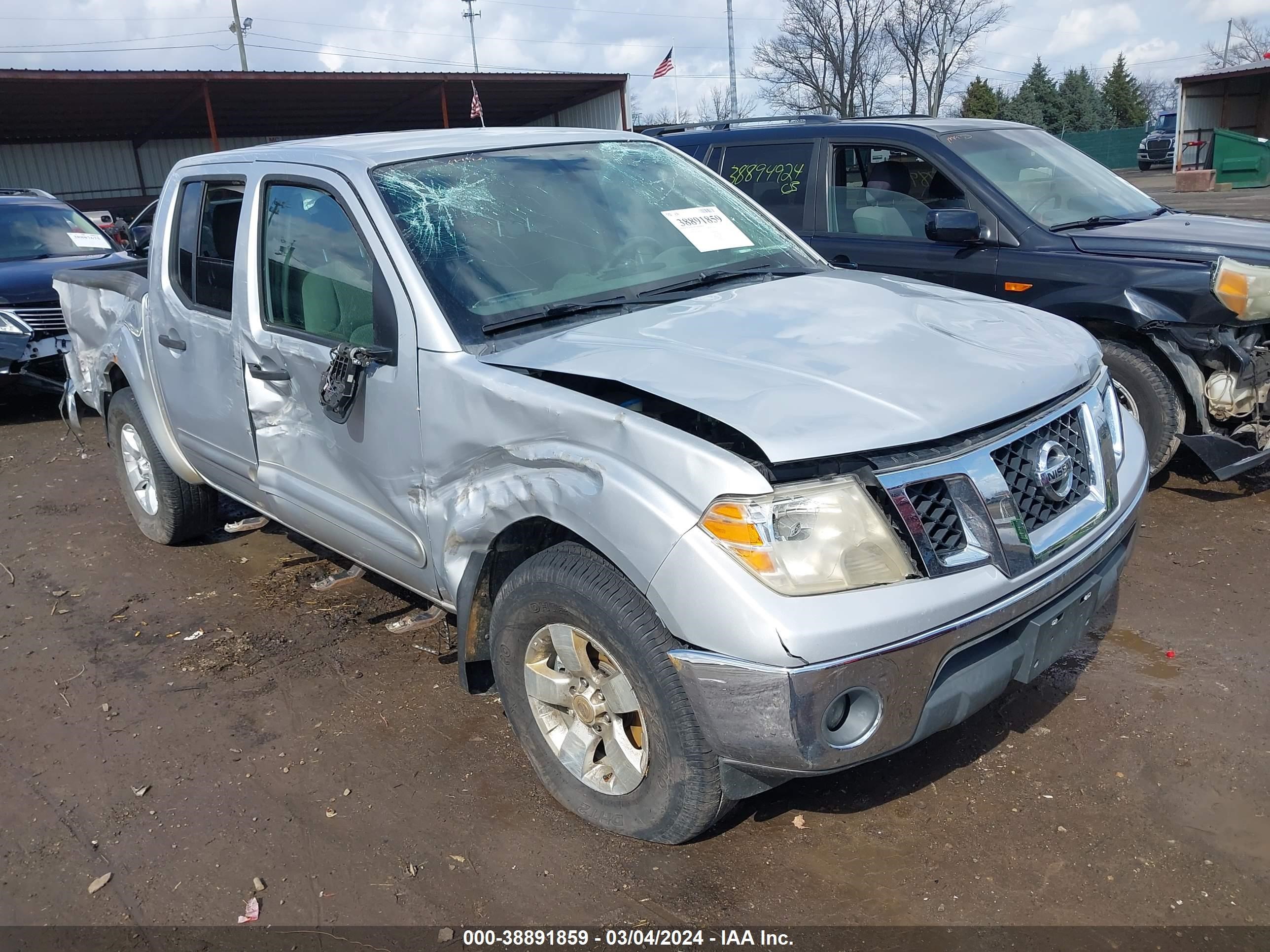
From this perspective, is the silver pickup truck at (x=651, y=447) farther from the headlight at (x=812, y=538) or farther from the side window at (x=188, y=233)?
the side window at (x=188, y=233)

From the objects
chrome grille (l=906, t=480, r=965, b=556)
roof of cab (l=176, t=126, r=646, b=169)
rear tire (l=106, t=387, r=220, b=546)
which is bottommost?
rear tire (l=106, t=387, r=220, b=546)

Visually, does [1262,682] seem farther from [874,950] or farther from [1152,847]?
[874,950]

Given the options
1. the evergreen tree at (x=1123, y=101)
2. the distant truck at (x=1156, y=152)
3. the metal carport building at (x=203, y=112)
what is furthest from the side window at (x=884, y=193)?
the evergreen tree at (x=1123, y=101)

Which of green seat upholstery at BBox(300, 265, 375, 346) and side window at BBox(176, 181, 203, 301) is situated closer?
green seat upholstery at BBox(300, 265, 375, 346)

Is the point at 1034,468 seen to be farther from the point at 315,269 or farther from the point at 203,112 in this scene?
the point at 203,112

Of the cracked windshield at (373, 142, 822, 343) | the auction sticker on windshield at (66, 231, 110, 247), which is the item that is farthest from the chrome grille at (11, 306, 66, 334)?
the cracked windshield at (373, 142, 822, 343)

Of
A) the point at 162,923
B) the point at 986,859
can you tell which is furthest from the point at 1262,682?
the point at 162,923

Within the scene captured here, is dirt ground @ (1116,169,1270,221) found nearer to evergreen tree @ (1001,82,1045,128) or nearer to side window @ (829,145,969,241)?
side window @ (829,145,969,241)

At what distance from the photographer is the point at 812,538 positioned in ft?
7.71

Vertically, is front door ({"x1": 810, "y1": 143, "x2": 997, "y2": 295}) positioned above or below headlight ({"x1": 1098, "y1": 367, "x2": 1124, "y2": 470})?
above

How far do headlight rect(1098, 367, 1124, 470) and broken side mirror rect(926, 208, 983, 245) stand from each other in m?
2.19

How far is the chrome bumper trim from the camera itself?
2256 millimetres

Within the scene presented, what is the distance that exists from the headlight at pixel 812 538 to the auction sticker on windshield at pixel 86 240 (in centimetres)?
978

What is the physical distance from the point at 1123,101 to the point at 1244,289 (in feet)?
190
